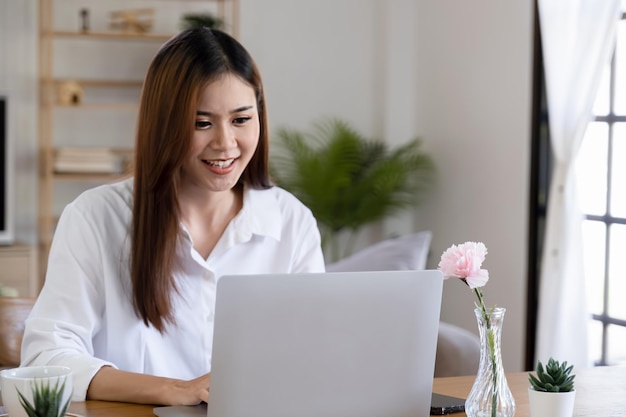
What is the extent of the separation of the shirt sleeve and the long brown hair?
8 centimetres

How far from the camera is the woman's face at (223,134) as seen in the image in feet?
6.43

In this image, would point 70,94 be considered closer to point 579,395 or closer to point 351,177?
point 351,177

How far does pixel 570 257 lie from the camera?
13.1 feet

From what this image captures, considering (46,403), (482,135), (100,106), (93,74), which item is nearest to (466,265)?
(46,403)

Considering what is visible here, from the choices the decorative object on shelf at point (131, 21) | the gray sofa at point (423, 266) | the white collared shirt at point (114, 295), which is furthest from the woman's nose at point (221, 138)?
the decorative object on shelf at point (131, 21)

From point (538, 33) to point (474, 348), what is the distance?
1964 millimetres

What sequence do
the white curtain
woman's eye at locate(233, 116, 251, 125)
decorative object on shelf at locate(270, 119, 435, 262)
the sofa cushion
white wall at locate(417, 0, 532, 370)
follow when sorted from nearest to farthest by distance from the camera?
1. woman's eye at locate(233, 116, 251, 125)
2. the sofa cushion
3. the white curtain
4. white wall at locate(417, 0, 532, 370)
5. decorative object on shelf at locate(270, 119, 435, 262)

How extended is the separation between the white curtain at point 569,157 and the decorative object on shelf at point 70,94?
2.57m

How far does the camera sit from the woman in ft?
6.27

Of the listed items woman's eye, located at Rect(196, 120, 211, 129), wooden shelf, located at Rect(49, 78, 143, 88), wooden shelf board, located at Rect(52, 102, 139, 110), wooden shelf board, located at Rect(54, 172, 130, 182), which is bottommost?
wooden shelf board, located at Rect(54, 172, 130, 182)

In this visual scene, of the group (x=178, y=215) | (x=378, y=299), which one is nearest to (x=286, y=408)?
(x=378, y=299)

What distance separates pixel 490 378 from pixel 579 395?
1.44 feet

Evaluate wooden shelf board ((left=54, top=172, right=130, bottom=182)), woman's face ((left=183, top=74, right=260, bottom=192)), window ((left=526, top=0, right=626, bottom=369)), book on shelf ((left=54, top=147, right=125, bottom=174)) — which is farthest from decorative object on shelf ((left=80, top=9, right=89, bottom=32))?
woman's face ((left=183, top=74, right=260, bottom=192))

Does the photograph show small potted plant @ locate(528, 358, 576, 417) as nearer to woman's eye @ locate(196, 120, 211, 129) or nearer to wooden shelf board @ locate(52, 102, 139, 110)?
woman's eye @ locate(196, 120, 211, 129)
